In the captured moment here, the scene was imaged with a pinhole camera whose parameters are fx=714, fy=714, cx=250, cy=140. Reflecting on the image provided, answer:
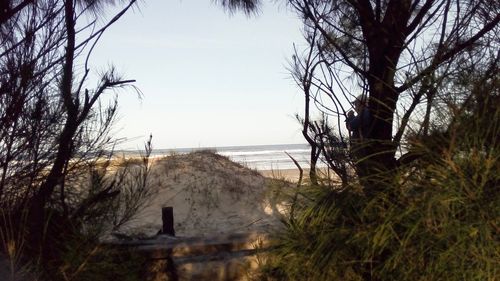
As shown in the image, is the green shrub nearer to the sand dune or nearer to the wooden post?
the wooden post

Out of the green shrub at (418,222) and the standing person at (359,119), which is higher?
the standing person at (359,119)

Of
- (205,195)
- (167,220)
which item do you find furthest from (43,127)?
(205,195)

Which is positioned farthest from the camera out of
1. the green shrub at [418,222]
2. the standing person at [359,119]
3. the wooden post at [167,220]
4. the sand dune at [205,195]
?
the sand dune at [205,195]

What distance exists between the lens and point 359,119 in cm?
468

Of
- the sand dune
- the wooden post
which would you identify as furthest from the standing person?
the sand dune

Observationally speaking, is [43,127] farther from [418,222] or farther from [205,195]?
[205,195]

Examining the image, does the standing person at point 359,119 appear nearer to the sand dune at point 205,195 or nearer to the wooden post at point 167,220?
the wooden post at point 167,220

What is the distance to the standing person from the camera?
15.4 feet

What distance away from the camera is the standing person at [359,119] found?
15.4ft

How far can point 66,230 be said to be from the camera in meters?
4.94

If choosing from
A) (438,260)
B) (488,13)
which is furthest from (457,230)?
(488,13)

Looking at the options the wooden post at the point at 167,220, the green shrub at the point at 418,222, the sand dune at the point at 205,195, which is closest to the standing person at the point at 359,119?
the green shrub at the point at 418,222

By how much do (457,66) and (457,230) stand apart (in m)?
1.32

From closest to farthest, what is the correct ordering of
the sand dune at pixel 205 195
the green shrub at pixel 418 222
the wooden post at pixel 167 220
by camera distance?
the green shrub at pixel 418 222, the wooden post at pixel 167 220, the sand dune at pixel 205 195
